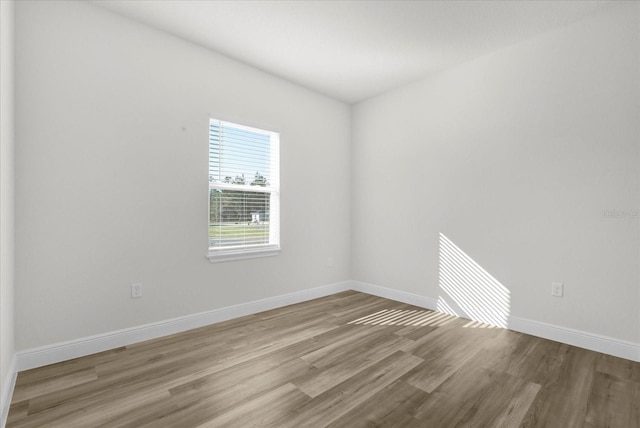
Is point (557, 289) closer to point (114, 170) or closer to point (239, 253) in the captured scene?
point (239, 253)

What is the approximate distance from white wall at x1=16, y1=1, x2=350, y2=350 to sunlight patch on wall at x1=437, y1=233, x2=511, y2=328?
2.08 m

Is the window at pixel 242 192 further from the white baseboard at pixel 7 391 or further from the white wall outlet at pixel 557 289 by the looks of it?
the white wall outlet at pixel 557 289

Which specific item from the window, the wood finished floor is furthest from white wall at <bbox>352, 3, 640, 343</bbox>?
the window

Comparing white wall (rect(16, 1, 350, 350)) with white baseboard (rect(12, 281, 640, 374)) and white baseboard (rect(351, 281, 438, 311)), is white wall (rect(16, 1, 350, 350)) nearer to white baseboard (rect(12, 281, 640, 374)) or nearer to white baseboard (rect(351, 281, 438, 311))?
white baseboard (rect(12, 281, 640, 374))

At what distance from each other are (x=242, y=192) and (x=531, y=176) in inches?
118

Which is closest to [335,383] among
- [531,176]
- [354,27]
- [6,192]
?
[6,192]

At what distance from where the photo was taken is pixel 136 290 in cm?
265

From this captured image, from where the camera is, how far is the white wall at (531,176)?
246 centimetres

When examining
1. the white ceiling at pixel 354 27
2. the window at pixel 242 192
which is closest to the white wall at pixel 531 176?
the white ceiling at pixel 354 27

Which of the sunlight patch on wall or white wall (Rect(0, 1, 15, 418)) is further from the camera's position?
the sunlight patch on wall

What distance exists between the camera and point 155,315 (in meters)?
2.76

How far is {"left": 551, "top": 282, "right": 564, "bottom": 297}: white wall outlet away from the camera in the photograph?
272 cm

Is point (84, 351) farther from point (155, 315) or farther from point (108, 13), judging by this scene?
point (108, 13)

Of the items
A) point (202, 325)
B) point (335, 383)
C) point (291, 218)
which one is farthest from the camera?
point (291, 218)
